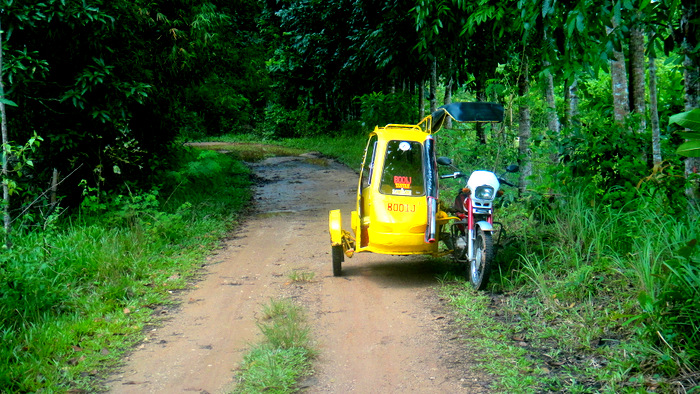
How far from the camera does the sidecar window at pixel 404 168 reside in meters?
7.39

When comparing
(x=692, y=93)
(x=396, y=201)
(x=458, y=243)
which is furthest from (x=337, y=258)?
(x=692, y=93)

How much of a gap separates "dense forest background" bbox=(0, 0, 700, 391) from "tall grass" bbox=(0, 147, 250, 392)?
0.05 meters

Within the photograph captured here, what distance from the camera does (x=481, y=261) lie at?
6.59 meters

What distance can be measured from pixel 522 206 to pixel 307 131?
81.6 feet

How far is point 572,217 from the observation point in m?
6.73

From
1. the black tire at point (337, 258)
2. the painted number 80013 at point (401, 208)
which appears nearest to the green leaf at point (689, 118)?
the painted number 80013 at point (401, 208)

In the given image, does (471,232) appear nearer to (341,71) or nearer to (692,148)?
(692,148)

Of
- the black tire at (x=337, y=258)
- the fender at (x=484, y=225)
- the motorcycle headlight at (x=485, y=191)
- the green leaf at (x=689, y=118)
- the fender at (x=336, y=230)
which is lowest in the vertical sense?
the black tire at (x=337, y=258)

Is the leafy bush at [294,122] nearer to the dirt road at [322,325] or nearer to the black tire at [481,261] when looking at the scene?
the dirt road at [322,325]

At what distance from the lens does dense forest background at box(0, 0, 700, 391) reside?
16.1 feet

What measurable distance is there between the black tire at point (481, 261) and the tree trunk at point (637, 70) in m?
2.53

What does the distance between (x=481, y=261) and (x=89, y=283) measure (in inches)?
179

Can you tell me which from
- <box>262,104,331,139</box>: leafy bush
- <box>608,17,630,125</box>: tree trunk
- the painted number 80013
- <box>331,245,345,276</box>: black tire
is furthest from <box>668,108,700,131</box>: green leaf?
<box>262,104,331,139</box>: leafy bush

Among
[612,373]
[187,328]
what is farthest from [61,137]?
[612,373]
